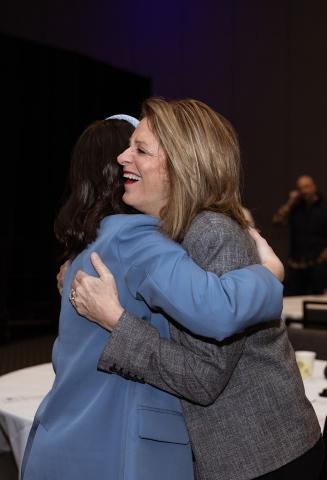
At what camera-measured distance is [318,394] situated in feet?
6.77

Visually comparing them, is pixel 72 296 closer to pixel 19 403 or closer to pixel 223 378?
pixel 223 378

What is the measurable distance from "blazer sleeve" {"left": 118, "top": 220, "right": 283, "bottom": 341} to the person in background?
22.8ft

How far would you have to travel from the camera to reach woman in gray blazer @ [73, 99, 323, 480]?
45.6 inches

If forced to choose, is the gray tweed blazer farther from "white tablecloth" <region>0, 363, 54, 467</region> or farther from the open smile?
"white tablecloth" <region>0, 363, 54, 467</region>

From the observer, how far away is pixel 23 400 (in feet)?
6.68

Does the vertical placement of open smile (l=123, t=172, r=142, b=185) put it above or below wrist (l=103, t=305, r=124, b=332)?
above

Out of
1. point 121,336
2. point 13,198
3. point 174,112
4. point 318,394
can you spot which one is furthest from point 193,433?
point 13,198

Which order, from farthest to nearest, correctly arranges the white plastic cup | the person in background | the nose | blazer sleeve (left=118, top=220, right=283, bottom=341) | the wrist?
the person in background → the white plastic cup → the nose → the wrist → blazer sleeve (left=118, top=220, right=283, bottom=341)

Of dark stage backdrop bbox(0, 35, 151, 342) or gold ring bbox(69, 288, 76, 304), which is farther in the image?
dark stage backdrop bbox(0, 35, 151, 342)

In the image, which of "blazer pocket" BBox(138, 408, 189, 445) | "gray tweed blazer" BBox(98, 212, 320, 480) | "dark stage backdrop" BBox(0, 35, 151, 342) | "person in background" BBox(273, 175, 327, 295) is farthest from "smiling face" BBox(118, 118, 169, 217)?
"person in background" BBox(273, 175, 327, 295)

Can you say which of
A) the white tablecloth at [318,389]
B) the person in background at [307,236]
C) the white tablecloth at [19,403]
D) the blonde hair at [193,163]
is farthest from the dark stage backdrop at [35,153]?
the blonde hair at [193,163]

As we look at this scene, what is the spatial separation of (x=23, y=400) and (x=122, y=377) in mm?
936

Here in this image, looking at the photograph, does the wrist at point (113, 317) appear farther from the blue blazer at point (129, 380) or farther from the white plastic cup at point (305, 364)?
the white plastic cup at point (305, 364)

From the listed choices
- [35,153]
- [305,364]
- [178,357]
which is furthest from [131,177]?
[35,153]
